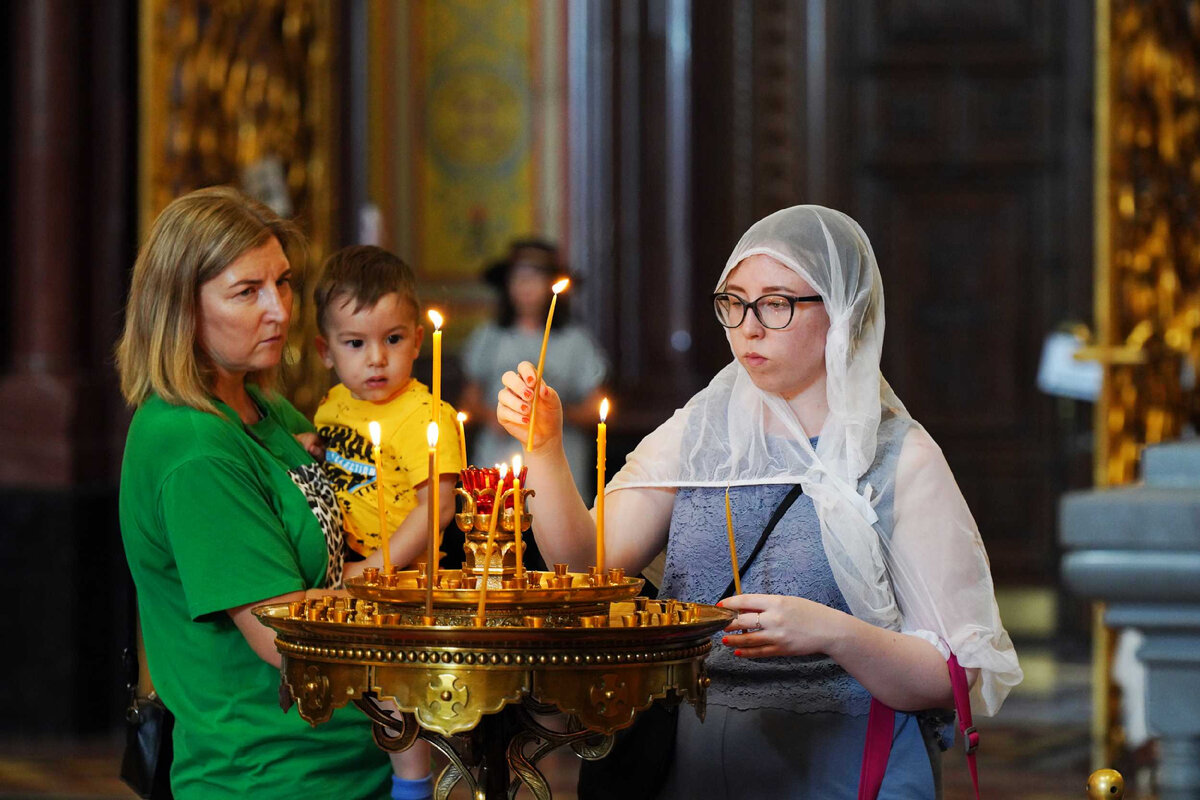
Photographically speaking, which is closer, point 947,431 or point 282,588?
point 282,588

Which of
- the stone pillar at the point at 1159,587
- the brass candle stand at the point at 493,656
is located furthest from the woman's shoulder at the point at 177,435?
the stone pillar at the point at 1159,587

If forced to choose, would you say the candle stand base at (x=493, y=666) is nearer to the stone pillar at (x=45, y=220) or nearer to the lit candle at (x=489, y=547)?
the lit candle at (x=489, y=547)

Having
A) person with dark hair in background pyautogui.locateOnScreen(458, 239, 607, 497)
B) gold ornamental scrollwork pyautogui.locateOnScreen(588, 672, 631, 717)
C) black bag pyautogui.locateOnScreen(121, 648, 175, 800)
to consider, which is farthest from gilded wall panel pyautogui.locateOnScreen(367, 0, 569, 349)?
gold ornamental scrollwork pyautogui.locateOnScreen(588, 672, 631, 717)

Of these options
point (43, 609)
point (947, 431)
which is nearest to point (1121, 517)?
point (43, 609)

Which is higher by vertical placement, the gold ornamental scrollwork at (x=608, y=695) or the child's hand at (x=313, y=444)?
the child's hand at (x=313, y=444)

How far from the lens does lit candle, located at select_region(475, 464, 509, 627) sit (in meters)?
2.12

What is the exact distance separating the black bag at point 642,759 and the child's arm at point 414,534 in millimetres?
417

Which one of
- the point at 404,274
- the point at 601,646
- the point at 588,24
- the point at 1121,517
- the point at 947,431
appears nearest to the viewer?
the point at 601,646

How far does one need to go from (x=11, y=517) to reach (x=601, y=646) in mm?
4575

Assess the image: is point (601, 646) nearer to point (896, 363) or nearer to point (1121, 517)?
point (1121, 517)

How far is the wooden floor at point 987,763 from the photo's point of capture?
542 centimetres

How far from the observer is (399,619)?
214cm

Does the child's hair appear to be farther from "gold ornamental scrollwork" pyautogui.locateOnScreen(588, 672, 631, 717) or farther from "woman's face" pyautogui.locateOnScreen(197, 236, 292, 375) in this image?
"gold ornamental scrollwork" pyautogui.locateOnScreen(588, 672, 631, 717)

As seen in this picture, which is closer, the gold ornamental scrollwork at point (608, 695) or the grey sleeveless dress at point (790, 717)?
the gold ornamental scrollwork at point (608, 695)
